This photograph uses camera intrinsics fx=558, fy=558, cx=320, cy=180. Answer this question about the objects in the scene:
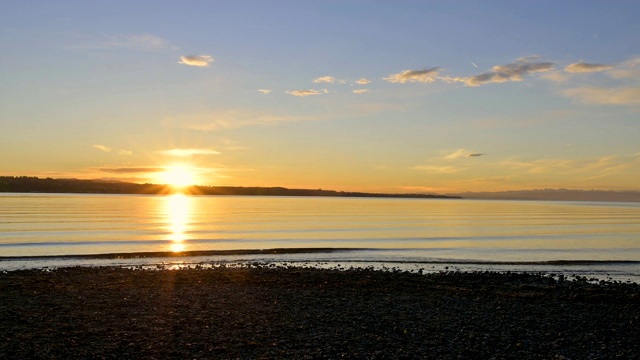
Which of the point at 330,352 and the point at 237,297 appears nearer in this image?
the point at 330,352

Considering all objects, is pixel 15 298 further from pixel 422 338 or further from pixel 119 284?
pixel 422 338

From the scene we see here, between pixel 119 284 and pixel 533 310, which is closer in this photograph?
pixel 533 310

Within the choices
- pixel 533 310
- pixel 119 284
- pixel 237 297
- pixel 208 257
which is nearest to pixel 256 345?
pixel 237 297

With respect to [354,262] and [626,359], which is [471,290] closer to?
[626,359]

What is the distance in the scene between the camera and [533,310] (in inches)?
770

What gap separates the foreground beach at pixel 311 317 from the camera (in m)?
14.1

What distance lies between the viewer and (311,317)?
707 inches

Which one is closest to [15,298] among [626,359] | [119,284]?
[119,284]

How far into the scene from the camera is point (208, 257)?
39.7m

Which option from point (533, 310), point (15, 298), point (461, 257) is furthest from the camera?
point (461, 257)

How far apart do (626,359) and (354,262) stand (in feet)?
81.3

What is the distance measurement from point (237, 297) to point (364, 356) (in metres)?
9.22

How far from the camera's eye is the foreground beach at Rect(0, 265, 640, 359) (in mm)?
14109

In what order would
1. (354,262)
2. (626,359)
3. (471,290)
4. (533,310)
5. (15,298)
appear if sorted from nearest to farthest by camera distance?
(626,359) < (533,310) < (15,298) < (471,290) < (354,262)
